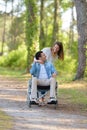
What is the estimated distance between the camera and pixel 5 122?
9.95m

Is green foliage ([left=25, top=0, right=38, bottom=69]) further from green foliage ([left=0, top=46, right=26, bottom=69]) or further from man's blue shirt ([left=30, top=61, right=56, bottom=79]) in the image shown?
man's blue shirt ([left=30, top=61, right=56, bottom=79])

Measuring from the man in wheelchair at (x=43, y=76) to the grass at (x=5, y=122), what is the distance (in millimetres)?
1620

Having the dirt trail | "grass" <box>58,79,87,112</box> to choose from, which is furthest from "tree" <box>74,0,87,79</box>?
the dirt trail

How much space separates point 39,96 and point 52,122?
9.51ft

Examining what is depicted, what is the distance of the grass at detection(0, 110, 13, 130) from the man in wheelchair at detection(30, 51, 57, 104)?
63.8 inches

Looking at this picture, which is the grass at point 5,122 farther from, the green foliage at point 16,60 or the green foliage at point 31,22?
the green foliage at point 16,60

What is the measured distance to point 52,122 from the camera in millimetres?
10234

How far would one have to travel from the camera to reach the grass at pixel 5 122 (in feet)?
30.5

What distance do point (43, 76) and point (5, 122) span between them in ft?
10.7

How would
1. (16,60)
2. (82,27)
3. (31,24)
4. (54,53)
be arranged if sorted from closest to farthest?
(54,53), (82,27), (31,24), (16,60)

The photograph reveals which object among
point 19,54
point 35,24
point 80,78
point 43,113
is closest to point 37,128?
point 43,113

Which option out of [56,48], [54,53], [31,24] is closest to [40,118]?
[56,48]

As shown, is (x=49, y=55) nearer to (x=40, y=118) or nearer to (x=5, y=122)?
(x=40, y=118)

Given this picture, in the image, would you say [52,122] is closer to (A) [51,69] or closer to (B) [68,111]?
(B) [68,111]
